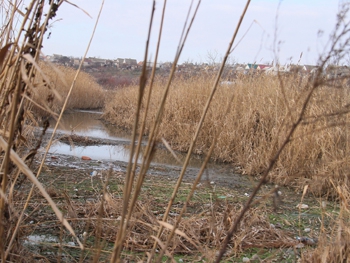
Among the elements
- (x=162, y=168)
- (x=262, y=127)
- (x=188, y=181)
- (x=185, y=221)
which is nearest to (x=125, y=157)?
(x=162, y=168)

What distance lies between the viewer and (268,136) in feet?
19.7

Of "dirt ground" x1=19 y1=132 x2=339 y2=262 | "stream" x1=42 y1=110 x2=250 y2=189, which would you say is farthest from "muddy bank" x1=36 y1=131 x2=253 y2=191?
"dirt ground" x1=19 y1=132 x2=339 y2=262

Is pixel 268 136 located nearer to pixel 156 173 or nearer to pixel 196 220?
pixel 156 173

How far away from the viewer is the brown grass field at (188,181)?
1078 millimetres

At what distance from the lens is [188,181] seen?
481cm

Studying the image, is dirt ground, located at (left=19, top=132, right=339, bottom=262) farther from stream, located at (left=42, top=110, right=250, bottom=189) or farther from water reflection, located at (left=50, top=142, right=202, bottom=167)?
water reflection, located at (left=50, top=142, right=202, bottom=167)

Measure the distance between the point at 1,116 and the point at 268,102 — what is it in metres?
5.61

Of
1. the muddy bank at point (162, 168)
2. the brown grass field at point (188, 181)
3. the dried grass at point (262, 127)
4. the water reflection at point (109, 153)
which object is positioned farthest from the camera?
the water reflection at point (109, 153)

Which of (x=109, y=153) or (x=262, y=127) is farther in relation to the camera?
(x=109, y=153)

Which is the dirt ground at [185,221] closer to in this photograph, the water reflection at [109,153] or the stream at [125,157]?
the stream at [125,157]

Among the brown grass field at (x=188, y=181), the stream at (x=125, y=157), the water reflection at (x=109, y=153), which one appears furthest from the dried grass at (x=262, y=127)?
the water reflection at (x=109, y=153)

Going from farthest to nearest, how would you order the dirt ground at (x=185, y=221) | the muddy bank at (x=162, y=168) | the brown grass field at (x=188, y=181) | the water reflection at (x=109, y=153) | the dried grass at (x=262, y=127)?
the water reflection at (x=109, y=153) → the muddy bank at (x=162, y=168) → the dried grass at (x=262, y=127) → the dirt ground at (x=185, y=221) → the brown grass field at (x=188, y=181)

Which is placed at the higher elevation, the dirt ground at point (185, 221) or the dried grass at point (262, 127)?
the dried grass at point (262, 127)

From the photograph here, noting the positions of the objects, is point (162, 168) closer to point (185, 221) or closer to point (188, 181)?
point (188, 181)
